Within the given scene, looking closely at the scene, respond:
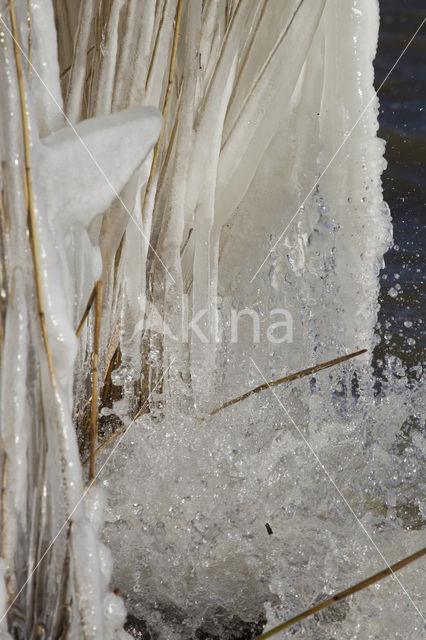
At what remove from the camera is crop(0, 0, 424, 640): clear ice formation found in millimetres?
486

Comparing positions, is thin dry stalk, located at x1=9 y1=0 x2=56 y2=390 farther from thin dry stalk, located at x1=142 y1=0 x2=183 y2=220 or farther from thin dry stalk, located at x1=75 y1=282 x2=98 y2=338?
thin dry stalk, located at x1=142 y1=0 x2=183 y2=220

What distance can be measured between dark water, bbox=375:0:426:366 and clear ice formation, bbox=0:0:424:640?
71 centimetres

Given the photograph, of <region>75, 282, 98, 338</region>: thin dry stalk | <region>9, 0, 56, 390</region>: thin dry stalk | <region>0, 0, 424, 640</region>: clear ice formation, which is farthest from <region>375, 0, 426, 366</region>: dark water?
<region>9, 0, 56, 390</region>: thin dry stalk

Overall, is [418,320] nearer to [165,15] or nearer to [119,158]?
[165,15]

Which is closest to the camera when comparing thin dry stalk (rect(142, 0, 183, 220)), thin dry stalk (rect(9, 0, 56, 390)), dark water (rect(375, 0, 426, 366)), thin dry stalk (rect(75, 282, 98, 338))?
thin dry stalk (rect(9, 0, 56, 390))

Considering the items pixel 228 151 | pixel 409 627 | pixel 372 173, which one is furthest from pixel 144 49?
pixel 409 627

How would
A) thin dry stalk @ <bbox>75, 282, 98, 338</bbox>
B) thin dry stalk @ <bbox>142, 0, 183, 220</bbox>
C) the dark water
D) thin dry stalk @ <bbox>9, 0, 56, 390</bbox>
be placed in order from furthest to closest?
the dark water < thin dry stalk @ <bbox>142, 0, 183, 220</bbox> < thin dry stalk @ <bbox>75, 282, 98, 338</bbox> < thin dry stalk @ <bbox>9, 0, 56, 390</bbox>

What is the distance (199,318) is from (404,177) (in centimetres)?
171

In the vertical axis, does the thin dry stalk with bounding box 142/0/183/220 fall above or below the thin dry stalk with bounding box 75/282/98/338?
above

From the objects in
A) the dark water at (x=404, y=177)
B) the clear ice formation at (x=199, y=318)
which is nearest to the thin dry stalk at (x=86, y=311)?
the clear ice formation at (x=199, y=318)

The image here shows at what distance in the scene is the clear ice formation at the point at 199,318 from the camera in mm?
486

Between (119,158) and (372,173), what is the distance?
0.55m

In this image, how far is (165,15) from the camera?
76cm

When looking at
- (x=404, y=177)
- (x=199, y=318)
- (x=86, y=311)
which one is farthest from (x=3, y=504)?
(x=404, y=177)
